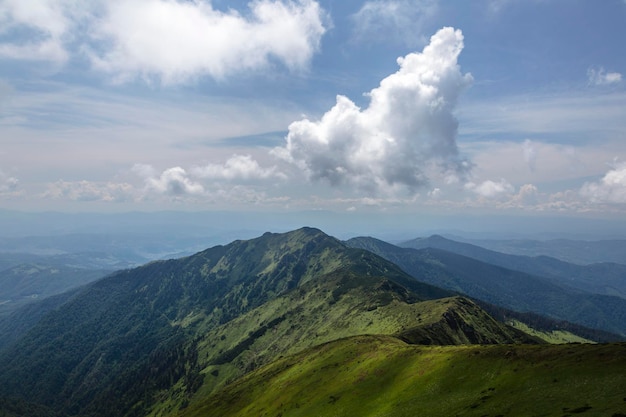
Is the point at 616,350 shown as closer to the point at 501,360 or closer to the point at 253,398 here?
the point at 501,360

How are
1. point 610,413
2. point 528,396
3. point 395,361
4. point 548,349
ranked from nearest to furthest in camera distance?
1. point 610,413
2. point 528,396
3. point 548,349
4. point 395,361

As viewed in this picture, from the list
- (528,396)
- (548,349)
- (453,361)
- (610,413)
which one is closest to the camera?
(610,413)

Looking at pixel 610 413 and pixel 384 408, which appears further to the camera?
pixel 384 408

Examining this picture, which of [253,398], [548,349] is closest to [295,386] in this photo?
[253,398]

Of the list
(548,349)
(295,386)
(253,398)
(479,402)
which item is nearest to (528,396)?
(479,402)

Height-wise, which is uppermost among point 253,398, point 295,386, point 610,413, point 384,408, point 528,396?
point 610,413

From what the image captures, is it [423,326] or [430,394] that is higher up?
[430,394]
